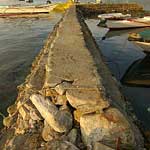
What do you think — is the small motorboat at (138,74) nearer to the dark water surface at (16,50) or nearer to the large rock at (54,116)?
the dark water surface at (16,50)

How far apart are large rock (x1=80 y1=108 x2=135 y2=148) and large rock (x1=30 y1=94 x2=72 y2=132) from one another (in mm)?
456

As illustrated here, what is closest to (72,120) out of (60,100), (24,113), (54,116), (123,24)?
(54,116)

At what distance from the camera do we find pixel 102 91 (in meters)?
7.47

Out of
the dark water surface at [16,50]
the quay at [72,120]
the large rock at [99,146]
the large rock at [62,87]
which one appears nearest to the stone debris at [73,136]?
the quay at [72,120]

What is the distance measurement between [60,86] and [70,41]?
7.25m

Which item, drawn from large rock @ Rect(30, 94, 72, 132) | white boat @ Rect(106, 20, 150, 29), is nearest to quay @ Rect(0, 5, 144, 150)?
large rock @ Rect(30, 94, 72, 132)

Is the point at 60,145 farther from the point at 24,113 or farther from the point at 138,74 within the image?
the point at 138,74

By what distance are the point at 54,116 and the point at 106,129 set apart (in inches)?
52.1

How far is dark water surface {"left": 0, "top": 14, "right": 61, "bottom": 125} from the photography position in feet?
48.4

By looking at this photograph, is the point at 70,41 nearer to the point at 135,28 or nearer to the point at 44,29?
the point at 135,28

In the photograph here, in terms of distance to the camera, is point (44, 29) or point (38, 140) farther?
point (44, 29)

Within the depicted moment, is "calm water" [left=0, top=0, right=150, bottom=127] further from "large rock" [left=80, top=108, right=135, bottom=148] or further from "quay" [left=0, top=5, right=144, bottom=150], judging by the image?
"large rock" [left=80, top=108, right=135, bottom=148]

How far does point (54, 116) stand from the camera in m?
6.76

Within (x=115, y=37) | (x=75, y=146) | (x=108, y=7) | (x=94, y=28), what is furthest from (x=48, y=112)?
(x=108, y=7)
